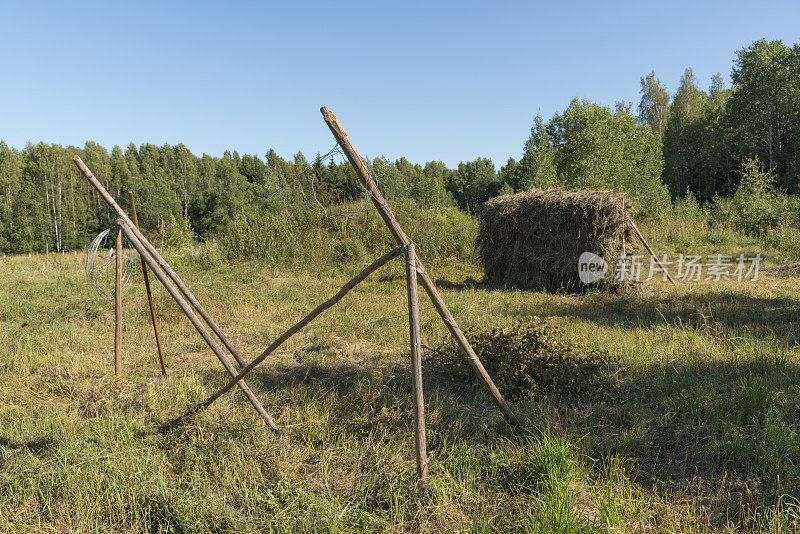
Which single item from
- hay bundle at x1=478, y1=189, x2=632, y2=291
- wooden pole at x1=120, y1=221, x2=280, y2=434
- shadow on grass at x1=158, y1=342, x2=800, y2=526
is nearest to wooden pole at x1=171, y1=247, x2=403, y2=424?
wooden pole at x1=120, y1=221, x2=280, y2=434

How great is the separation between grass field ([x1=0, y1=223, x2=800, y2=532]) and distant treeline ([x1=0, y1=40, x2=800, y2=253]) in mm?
8957

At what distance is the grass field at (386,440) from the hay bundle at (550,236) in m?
3.18

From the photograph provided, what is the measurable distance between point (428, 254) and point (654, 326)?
8175 millimetres

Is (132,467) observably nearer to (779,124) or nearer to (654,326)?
(654,326)

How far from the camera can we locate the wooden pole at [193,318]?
10.9 feet

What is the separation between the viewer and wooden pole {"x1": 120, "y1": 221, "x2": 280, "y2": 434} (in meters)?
3.34

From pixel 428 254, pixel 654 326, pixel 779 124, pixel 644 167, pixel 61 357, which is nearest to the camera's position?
pixel 61 357

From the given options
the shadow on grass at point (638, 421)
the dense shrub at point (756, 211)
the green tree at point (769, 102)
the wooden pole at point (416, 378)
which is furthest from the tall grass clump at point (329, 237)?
the green tree at point (769, 102)

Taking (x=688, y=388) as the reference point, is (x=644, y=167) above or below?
above

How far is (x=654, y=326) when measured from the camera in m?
6.00

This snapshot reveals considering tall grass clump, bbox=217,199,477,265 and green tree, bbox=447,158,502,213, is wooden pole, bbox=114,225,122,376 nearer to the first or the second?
tall grass clump, bbox=217,199,477,265

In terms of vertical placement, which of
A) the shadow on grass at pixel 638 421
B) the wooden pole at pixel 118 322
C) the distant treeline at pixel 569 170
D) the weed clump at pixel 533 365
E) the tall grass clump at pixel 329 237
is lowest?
the shadow on grass at pixel 638 421

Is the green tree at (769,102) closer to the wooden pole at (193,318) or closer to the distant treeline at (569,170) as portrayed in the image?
the distant treeline at (569,170)

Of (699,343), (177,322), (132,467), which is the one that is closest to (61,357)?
(177,322)
